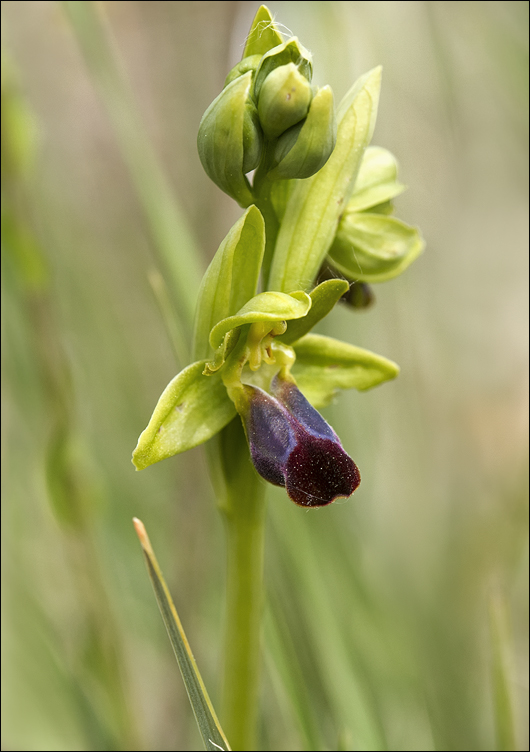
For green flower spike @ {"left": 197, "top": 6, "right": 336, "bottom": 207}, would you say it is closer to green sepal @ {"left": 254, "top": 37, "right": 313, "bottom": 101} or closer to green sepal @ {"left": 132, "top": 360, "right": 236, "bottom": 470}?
green sepal @ {"left": 254, "top": 37, "right": 313, "bottom": 101}

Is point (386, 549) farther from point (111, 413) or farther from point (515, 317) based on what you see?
point (515, 317)

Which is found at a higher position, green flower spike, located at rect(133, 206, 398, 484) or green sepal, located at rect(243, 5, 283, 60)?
green sepal, located at rect(243, 5, 283, 60)

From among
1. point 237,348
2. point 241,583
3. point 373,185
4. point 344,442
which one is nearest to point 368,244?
point 373,185

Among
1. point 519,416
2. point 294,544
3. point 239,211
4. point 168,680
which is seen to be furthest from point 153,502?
point 519,416

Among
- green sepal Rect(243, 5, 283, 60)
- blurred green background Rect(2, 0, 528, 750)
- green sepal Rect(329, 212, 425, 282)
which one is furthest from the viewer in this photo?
blurred green background Rect(2, 0, 528, 750)

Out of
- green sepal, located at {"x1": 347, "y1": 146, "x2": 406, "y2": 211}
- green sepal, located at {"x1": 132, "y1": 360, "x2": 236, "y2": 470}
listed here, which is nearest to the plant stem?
green sepal, located at {"x1": 132, "y1": 360, "x2": 236, "y2": 470}

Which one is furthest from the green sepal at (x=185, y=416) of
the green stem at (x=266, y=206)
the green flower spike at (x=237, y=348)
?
the green stem at (x=266, y=206)

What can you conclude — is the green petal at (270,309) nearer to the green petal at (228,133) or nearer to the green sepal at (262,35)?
the green petal at (228,133)
